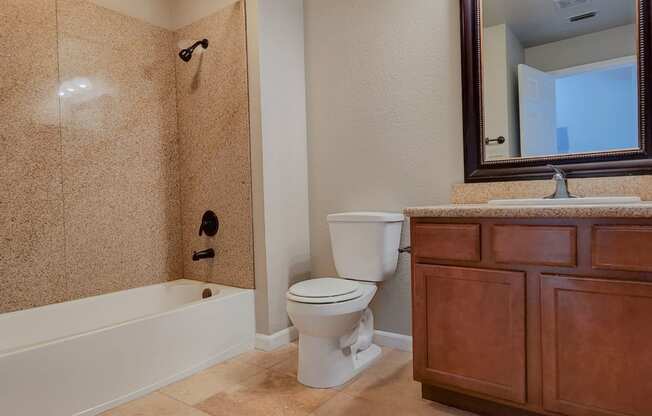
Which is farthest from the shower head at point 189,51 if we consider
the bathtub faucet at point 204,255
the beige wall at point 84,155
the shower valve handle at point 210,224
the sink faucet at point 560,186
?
the sink faucet at point 560,186

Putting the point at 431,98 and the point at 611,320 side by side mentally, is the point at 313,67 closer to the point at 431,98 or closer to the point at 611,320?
the point at 431,98

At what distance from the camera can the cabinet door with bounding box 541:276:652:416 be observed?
1.23 m

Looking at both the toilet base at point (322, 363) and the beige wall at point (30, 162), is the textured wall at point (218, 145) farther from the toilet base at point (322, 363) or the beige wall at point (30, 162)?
the beige wall at point (30, 162)

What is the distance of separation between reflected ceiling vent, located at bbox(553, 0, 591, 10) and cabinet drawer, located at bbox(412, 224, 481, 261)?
116 cm

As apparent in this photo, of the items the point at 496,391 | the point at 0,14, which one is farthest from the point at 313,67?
the point at 496,391

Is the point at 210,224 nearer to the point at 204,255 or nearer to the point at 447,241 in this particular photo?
the point at 204,255

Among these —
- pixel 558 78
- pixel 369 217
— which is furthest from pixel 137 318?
pixel 558 78

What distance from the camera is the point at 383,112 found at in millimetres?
2307

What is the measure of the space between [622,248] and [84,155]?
105 inches

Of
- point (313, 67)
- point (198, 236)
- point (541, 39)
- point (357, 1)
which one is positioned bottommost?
point (198, 236)

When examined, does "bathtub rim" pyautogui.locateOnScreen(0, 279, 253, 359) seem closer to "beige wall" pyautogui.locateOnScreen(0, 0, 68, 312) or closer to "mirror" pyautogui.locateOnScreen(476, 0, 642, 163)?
"beige wall" pyautogui.locateOnScreen(0, 0, 68, 312)

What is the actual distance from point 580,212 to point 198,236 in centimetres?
228

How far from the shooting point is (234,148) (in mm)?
2492

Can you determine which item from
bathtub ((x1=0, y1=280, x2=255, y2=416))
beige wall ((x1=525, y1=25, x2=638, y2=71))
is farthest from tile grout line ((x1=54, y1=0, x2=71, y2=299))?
beige wall ((x1=525, y1=25, x2=638, y2=71))
